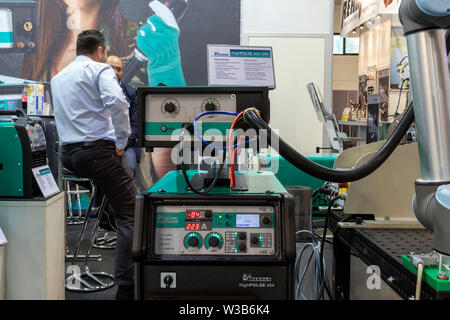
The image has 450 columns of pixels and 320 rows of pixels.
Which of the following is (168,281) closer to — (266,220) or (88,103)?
(266,220)

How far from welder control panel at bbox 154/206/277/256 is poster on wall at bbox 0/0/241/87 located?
13.8ft

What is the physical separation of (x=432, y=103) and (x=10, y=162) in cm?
177

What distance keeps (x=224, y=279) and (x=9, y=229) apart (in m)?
1.33

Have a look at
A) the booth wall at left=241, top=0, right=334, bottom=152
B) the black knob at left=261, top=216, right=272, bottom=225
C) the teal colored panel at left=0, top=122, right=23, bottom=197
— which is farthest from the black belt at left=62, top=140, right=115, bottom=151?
the booth wall at left=241, top=0, right=334, bottom=152

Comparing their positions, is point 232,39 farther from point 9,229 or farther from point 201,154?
point 201,154

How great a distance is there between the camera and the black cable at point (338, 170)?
3.51 feet

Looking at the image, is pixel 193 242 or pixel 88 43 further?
pixel 88 43

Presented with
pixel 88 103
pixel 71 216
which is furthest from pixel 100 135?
pixel 71 216

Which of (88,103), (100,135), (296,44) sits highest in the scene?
(296,44)

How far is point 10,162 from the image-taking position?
1947mm

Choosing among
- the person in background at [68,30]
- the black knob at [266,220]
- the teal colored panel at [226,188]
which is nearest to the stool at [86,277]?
the teal colored panel at [226,188]

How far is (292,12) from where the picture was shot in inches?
206
